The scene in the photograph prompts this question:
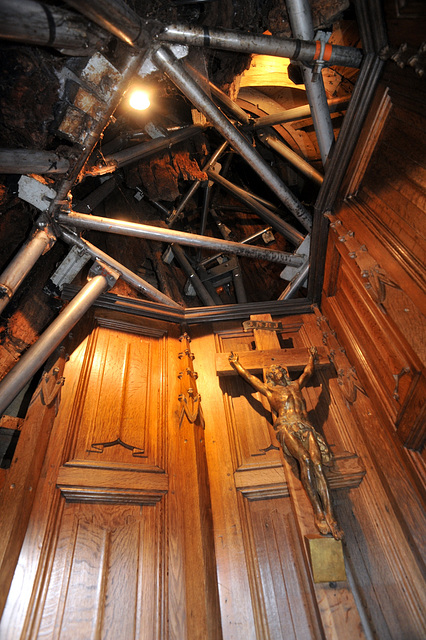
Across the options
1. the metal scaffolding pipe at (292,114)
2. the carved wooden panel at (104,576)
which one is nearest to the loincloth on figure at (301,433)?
the carved wooden panel at (104,576)

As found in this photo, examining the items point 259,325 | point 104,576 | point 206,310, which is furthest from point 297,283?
point 104,576

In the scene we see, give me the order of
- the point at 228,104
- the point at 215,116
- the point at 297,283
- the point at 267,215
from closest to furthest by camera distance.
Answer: the point at 215,116 → the point at 297,283 → the point at 228,104 → the point at 267,215

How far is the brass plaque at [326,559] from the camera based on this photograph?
2.32 metres

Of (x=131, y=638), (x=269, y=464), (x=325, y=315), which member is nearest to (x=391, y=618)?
(x=269, y=464)

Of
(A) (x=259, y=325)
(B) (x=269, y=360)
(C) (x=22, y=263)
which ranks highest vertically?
(C) (x=22, y=263)

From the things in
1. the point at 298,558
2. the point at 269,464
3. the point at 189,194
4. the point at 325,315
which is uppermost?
the point at 189,194

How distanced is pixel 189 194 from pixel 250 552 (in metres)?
5.18

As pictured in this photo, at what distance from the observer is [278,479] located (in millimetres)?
2896

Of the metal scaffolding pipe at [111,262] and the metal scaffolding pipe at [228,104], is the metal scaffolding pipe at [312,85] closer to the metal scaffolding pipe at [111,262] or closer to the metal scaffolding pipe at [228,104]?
the metal scaffolding pipe at [228,104]

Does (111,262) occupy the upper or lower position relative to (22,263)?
upper

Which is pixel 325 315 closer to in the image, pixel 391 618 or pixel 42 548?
pixel 391 618

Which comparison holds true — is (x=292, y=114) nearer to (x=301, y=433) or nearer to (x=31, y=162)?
(x=31, y=162)

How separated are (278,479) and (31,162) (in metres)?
3.29

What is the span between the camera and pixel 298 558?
2.54m
